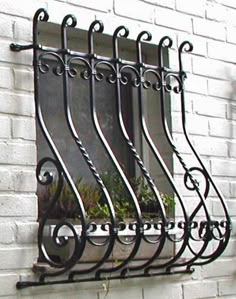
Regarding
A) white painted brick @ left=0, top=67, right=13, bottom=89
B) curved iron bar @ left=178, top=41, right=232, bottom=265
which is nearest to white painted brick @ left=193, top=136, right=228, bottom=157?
curved iron bar @ left=178, top=41, right=232, bottom=265

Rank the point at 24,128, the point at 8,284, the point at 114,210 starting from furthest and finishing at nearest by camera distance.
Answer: the point at 114,210 → the point at 24,128 → the point at 8,284

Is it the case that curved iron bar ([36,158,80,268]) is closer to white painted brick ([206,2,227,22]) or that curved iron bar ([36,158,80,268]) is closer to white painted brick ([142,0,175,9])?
white painted brick ([142,0,175,9])

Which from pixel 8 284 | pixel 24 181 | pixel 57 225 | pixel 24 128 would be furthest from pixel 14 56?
pixel 8 284

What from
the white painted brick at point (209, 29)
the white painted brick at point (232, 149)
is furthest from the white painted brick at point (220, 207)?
the white painted brick at point (209, 29)

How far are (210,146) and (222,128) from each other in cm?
11

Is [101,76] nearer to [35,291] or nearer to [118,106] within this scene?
[118,106]

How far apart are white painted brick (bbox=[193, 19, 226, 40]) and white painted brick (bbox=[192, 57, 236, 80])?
0.33 feet

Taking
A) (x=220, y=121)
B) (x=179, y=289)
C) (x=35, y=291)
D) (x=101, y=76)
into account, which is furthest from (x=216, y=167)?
(x=35, y=291)

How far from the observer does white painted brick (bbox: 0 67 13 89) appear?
241 centimetres

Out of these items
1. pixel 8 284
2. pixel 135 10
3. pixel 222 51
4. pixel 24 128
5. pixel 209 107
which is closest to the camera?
pixel 8 284

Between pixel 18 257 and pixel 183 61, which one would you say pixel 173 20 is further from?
pixel 18 257

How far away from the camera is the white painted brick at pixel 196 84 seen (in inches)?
119

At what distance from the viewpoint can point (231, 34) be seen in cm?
325

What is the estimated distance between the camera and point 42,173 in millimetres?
2604
